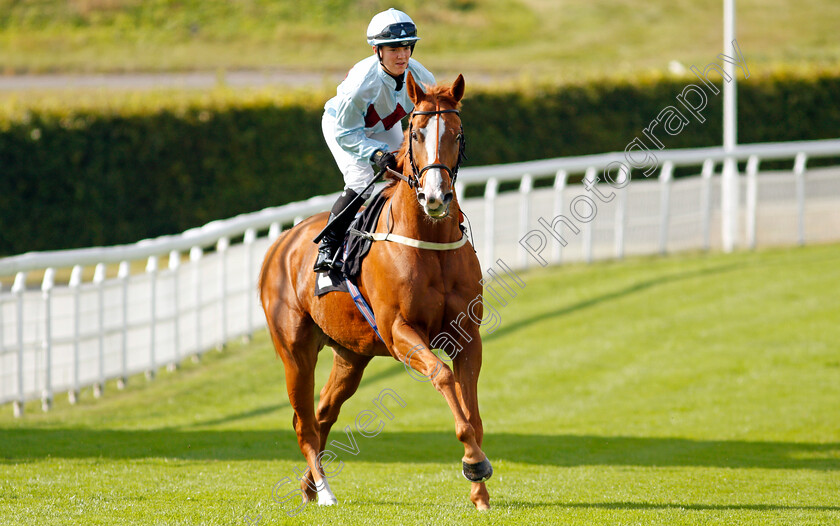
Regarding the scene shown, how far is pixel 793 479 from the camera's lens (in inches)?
256

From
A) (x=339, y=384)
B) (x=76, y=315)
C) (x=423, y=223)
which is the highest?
(x=423, y=223)

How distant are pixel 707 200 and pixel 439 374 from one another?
10.2 m

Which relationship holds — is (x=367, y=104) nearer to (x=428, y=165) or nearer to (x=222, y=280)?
(x=428, y=165)

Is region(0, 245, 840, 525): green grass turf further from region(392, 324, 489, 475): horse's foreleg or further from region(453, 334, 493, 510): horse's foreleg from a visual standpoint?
region(392, 324, 489, 475): horse's foreleg

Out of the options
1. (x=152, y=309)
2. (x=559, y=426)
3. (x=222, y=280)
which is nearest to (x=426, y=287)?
(x=559, y=426)

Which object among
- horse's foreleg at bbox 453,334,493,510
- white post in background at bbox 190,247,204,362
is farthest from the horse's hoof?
white post in background at bbox 190,247,204,362

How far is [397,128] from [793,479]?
10.5 ft

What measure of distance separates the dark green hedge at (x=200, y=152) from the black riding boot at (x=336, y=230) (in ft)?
29.1

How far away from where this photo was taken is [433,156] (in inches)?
188

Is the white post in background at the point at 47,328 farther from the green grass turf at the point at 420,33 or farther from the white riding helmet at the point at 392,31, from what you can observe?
the green grass turf at the point at 420,33

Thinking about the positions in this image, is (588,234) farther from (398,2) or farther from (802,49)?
(398,2)

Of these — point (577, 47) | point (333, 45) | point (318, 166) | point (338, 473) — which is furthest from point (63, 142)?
point (577, 47)

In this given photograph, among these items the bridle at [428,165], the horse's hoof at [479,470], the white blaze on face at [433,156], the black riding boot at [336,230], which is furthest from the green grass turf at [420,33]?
the horse's hoof at [479,470]

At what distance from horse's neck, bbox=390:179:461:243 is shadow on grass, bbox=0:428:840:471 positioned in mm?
2598
